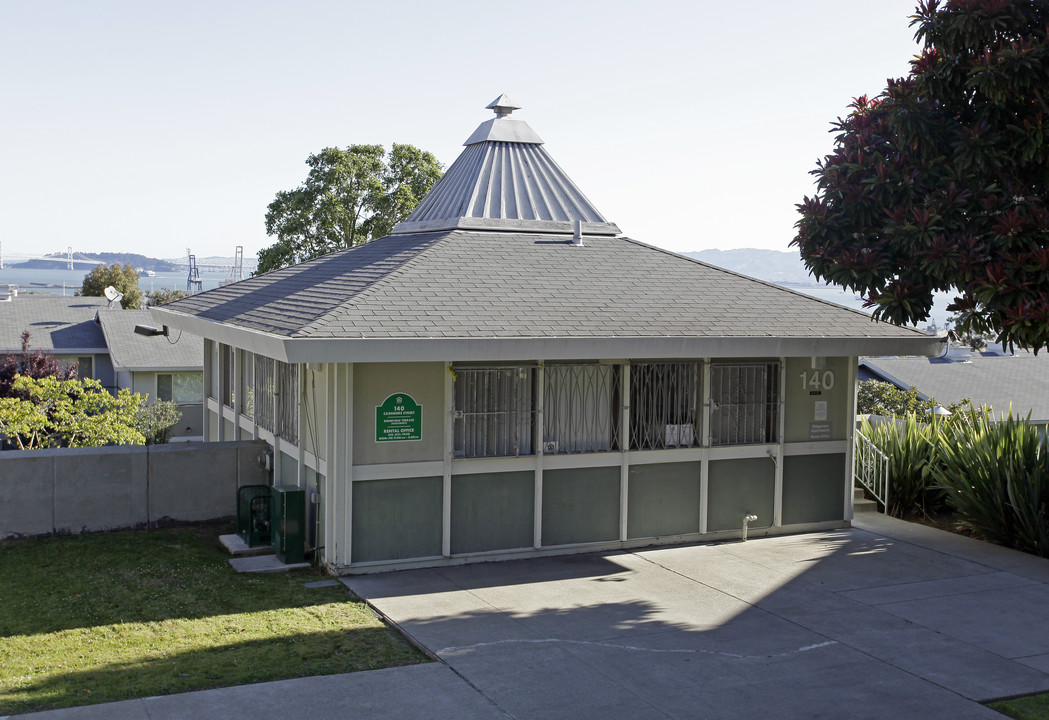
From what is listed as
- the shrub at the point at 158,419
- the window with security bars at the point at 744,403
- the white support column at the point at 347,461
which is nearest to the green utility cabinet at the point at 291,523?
the white support column at the point at 347,461

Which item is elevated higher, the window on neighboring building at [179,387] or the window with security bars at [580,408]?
the window with security bars at [580,408]

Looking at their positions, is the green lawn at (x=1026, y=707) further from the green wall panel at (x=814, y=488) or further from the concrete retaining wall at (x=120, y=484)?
the concrete retaining wall at (x=120, y=484)

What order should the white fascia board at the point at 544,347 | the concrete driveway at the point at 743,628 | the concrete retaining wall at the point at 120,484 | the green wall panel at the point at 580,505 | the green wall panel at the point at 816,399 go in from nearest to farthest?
the concrete driveway at the point at 743,628 → the white fascia board at the point at 544,347 → the green wall panel at the point at 580,505 → the concrete retaining wall at the point at 120,484 → the green wall panel at the point at 816,399

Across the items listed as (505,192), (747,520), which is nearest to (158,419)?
(505,192)

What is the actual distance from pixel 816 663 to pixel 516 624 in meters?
2.61

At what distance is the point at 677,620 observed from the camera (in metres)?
9.46

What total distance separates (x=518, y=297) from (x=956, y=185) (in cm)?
475

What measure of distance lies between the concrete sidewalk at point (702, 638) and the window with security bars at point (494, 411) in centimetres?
131

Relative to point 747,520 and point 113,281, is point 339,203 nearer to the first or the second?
point 747,520

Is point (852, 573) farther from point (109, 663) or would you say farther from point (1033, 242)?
point (109, 663)

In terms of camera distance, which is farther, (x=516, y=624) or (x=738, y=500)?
(x=738, y=500)

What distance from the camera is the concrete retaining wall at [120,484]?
39.6 feet

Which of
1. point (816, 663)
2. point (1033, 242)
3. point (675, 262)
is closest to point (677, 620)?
point (816, 663)

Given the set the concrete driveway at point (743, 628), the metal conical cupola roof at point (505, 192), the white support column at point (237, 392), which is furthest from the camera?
the white support column at point (237, 392)
